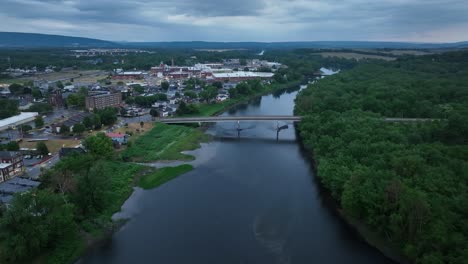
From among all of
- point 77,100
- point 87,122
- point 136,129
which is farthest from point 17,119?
point 136,129

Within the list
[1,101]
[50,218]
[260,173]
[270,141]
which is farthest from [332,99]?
[1,101]

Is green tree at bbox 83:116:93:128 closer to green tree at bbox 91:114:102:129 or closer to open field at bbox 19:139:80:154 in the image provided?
green tree at bbox 91:114:102:129

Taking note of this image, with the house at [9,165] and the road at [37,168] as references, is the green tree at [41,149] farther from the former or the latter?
the house at [9,165]

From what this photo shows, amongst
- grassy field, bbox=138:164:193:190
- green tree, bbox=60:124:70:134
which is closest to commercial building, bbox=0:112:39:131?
green tree, bbox=60:124:70:134

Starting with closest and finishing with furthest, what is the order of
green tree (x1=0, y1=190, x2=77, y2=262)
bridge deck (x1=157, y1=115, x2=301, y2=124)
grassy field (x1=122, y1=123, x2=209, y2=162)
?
green tree (x1=0, y1=190, x2=77, y2=262) → grassy field (x1=122, y1=123, x2=209, y2=162) → bridge deck (x1=157, y1=115, x2=301, y2=124)

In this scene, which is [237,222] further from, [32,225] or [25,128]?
[25,128]

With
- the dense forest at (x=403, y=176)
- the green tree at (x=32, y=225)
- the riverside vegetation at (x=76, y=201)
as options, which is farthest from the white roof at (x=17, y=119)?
the dense forest at (x=403, y=176)

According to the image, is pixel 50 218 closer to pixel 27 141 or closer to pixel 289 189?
pixel 289 189
